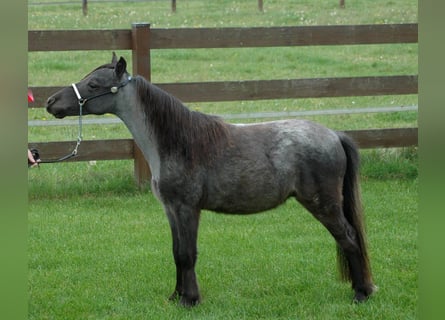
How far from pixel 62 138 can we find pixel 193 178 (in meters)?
5.27

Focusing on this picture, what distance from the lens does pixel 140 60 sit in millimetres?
7699

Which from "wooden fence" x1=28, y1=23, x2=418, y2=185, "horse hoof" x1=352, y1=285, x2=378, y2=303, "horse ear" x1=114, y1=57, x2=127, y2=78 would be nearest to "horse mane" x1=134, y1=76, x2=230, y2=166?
"horse ear" x1=114, y1=57, x2=127, y2=78

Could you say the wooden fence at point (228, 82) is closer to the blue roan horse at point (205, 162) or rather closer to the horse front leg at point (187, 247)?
the blue roan horse at point (205, 162)

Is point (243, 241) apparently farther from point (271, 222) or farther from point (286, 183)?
point (286, 183)

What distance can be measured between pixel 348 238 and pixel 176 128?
131 centimetres

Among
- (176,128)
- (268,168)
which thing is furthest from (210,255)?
(176,128)

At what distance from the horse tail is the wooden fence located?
129 inches

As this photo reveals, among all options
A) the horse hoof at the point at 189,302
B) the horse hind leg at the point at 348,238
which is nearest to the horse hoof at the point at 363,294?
the horse hind leg at the point at 348,238

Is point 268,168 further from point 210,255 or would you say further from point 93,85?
point 210,255

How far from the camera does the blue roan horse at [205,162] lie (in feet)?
15.0

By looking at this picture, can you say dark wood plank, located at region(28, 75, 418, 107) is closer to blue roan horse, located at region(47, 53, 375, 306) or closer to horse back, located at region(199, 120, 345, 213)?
blue roan horse, located at region(47, 53, 375, 306)

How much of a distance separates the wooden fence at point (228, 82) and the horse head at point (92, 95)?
2943mm

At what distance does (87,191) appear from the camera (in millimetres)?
7703

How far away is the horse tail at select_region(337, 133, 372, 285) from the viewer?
15.5ft
